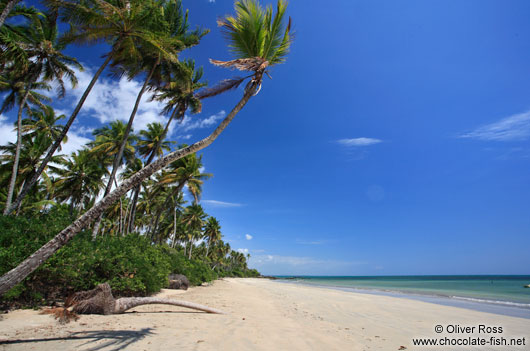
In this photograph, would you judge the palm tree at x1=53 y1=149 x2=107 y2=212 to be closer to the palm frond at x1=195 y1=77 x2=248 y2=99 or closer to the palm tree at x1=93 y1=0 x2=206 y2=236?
the palm tree at x1=93 y1=0 x2=206 y2=236

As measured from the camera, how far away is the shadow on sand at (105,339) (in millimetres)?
3922

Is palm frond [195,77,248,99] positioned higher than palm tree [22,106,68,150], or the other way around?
palm tree [22,106,68,150]

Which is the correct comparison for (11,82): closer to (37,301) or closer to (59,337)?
(37,301)

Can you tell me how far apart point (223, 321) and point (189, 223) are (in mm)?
35969

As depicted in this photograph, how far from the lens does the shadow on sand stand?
392 cm

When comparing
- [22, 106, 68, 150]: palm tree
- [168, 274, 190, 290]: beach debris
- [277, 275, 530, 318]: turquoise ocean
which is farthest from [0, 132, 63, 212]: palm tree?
[277, 275, 530, 318]: turquoise ocean

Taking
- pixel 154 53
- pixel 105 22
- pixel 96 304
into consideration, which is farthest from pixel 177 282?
pixel 105 22

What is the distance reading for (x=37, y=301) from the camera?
6547mm

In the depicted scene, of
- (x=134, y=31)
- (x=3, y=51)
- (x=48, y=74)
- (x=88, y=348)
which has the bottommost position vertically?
(x=88, y=348)

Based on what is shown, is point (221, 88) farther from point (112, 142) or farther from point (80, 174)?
point (80, 174)

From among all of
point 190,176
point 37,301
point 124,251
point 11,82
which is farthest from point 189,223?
point 37,301

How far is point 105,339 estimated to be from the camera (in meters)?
4.26

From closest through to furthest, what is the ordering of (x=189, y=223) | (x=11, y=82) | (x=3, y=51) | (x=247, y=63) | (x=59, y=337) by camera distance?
1. (x=59, y=337)
2. (x=247, y=63)
3. (x=3, y=51)
4. (x=11, y=82)
5. (x=189, y=223)

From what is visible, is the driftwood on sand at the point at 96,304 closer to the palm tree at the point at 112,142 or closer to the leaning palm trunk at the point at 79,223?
the leaning palm trunk at the point at 79,223
